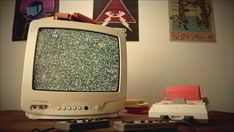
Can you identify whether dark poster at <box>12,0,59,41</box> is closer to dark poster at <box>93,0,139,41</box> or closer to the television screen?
dark poster at <box>93,0,139,41</box>

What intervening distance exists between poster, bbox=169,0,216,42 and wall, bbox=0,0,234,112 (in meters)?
0.04

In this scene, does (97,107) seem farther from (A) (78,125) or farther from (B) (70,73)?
(A) (78,125)

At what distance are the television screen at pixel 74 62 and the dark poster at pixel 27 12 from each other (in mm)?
629

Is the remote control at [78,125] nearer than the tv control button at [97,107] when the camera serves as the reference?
Yes

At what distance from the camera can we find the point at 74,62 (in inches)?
37.1

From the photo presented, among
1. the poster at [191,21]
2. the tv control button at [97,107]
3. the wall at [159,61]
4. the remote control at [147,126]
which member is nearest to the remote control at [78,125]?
the remote control at [147,126]

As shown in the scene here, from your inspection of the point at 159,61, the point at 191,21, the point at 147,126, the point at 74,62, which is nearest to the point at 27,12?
the point at 74,62

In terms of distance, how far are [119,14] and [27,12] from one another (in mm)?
582

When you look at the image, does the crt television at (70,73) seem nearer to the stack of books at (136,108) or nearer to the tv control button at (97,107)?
the tv control button at (97,107)

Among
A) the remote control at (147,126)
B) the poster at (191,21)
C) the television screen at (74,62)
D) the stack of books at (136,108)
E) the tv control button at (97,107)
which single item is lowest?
the stack of books at (136,108)

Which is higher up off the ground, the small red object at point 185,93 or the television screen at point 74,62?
the television screen at point 74,62

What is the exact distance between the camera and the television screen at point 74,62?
0.91 m

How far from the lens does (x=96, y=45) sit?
3.25 ft

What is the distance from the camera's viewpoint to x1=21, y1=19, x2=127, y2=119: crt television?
0.89 metres
